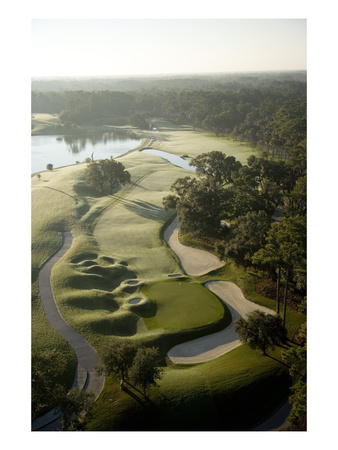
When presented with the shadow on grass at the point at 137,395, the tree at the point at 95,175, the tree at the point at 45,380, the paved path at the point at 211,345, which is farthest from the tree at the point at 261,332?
the tree at the point at 95,175

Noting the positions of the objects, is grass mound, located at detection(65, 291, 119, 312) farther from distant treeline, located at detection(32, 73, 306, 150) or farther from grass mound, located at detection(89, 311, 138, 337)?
distant treeline, located at detection(32, 73, 306, 150)

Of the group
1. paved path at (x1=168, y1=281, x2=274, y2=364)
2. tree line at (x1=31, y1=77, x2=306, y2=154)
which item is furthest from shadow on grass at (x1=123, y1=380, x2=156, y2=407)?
tree line at (x1=31, y1=77, x2=306, y2=154)

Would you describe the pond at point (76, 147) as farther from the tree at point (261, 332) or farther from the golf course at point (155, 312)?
the tree at point (261, 332)

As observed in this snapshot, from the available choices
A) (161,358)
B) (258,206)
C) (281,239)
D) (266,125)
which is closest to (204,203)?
(258,206)

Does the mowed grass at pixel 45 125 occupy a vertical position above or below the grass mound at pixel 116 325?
above

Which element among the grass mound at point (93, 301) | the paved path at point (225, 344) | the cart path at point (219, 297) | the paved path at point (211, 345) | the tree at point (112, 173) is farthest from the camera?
the tree at point (112, 173)

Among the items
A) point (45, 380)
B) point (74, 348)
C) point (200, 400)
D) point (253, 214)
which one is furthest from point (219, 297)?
point (45, 380)

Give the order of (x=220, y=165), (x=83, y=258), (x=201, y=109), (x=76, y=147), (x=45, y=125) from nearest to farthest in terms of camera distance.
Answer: (x=83, y=258), (x=220, y=165), (x=76, y=147), (x=45, y=125), (x=201, y=109)

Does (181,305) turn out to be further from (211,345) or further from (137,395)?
(137,395)
